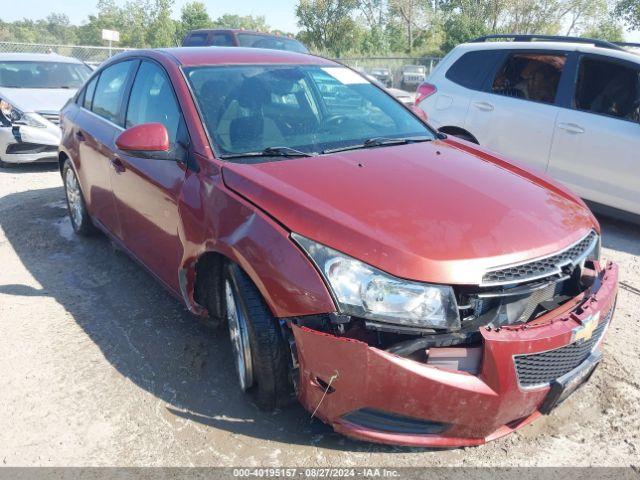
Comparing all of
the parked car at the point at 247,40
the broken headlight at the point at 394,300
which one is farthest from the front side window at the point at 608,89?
the parked car at the point at 247,40

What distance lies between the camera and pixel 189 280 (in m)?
3.11

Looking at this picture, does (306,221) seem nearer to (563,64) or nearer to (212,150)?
(212,150)

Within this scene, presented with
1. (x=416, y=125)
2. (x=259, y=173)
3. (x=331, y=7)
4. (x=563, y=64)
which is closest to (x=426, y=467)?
(x=259, y=173)

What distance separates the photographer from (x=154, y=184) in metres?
3.35

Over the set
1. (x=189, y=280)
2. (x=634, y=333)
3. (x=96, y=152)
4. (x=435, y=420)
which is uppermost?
(x=96, y=152)

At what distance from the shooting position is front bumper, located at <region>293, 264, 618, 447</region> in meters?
2.13

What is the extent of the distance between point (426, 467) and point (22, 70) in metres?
9.15

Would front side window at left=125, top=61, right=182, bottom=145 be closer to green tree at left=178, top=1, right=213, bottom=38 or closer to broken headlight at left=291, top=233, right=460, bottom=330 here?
broken headlight at left=291, top=233, right=460, bottom=330

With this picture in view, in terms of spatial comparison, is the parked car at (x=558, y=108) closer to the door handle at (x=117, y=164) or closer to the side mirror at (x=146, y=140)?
the door handle at (x=117, y=164)

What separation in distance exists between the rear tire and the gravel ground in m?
0.21

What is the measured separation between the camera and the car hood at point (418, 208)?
7.25 feet

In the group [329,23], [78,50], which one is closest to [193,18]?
[329,23]

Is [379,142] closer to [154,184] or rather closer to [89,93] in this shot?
[154,184]

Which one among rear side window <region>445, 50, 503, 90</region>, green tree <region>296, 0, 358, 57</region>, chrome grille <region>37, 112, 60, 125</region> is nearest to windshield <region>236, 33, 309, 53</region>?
chrome grille <region>37, 112, 60, 125</region>
